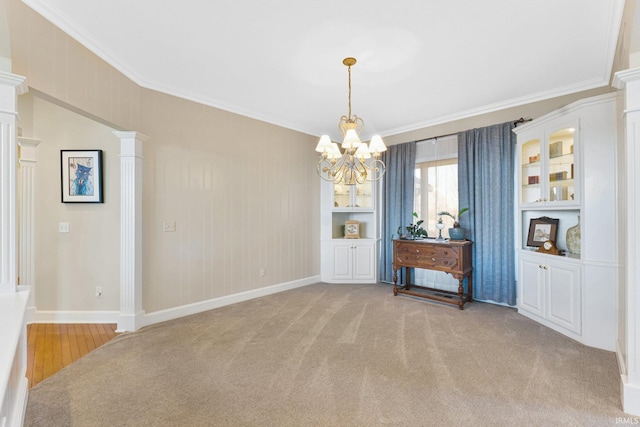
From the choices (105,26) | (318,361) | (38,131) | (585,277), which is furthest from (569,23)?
(38,131)

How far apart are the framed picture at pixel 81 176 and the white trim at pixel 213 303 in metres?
1.53

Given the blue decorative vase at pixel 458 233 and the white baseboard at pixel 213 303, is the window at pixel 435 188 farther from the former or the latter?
the white baseboard at pixel 213 303

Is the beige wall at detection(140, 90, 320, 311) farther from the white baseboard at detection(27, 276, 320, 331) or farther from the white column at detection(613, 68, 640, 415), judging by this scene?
the white column at detection(613, 68, 640, 415)

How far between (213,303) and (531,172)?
4348 mm

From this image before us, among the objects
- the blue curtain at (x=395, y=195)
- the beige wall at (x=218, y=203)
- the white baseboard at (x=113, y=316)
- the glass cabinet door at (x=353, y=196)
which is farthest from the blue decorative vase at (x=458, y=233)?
the white baseboard at (x=113, y=316)

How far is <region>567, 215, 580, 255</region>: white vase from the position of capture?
3.11m

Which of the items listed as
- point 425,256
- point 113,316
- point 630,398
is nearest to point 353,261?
point 425,256

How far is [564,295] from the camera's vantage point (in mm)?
3076

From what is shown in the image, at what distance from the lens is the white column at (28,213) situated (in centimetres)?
344

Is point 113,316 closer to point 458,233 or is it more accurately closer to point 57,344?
point 57,344

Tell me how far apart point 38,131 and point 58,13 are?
1.91m

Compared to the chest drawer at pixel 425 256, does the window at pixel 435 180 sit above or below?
above

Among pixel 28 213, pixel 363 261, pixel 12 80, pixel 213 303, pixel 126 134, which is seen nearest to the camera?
pixel 12 80

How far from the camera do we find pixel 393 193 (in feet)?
16.8
